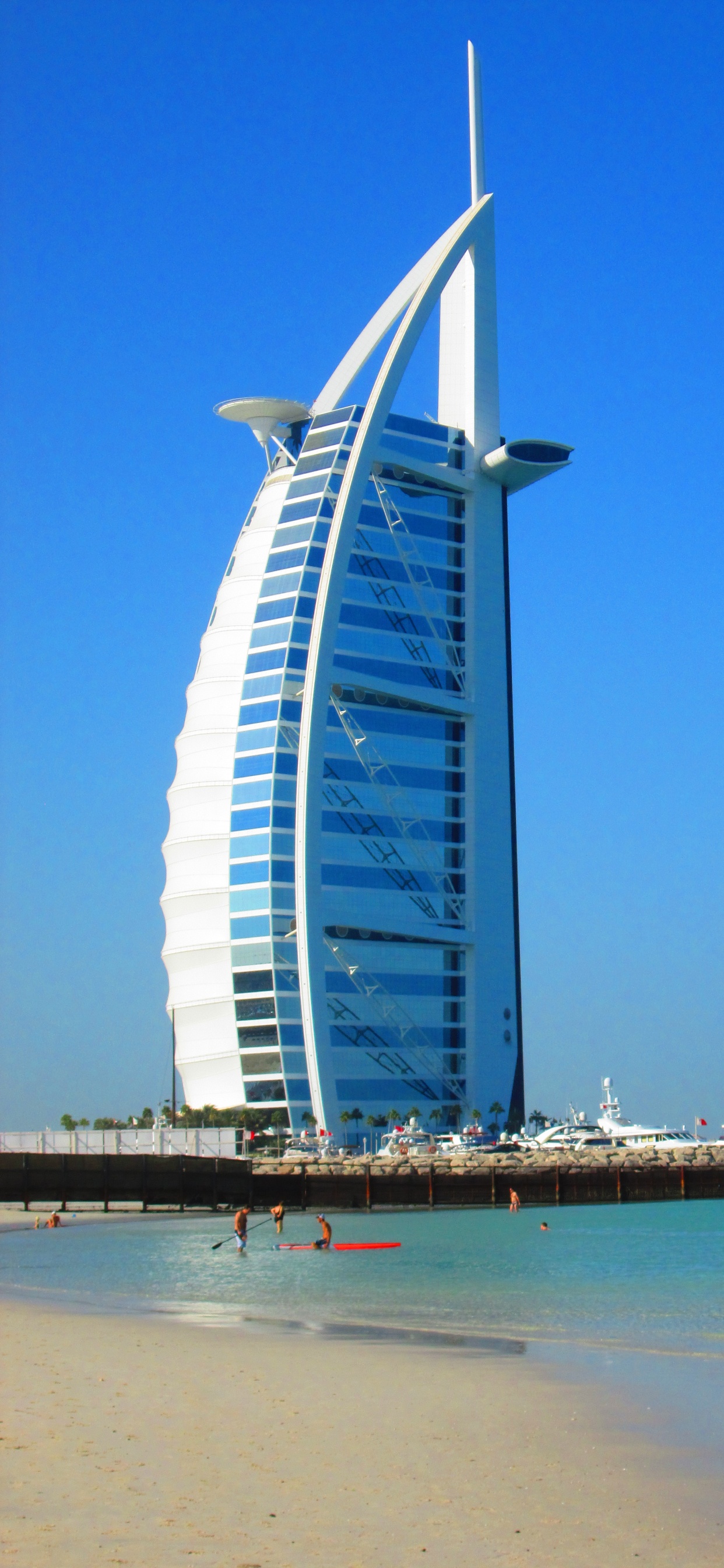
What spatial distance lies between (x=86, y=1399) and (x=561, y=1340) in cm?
1175

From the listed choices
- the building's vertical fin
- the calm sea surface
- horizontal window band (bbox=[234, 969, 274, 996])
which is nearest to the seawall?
the calm sea surface

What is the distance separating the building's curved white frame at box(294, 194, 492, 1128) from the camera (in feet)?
318

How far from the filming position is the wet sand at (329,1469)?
12.4 metres

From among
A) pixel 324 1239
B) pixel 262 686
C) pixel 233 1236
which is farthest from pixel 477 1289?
pixel 262 686

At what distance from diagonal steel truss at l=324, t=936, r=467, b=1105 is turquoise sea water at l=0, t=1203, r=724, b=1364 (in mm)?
38883

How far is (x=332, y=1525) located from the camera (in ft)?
42.8

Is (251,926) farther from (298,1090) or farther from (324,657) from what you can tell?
(324,657)

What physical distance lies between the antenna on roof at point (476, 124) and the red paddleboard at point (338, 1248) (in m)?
95.2

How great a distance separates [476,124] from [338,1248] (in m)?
101

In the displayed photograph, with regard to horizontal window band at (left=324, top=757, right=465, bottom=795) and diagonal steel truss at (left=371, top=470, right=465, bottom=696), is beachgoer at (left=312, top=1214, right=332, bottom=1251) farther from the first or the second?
diagonal steel truss at (left=371, top=470, right=465, bottom=696)

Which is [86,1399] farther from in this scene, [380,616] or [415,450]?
[415,450]

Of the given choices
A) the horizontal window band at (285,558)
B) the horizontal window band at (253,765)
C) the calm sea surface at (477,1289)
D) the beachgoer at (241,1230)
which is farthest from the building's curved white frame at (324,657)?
the beachgoer at (241,1230)

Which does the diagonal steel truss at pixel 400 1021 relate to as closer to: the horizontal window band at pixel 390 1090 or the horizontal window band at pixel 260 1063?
the horizontal window band at pixel 390 1090

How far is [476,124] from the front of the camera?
124250 millimetres
